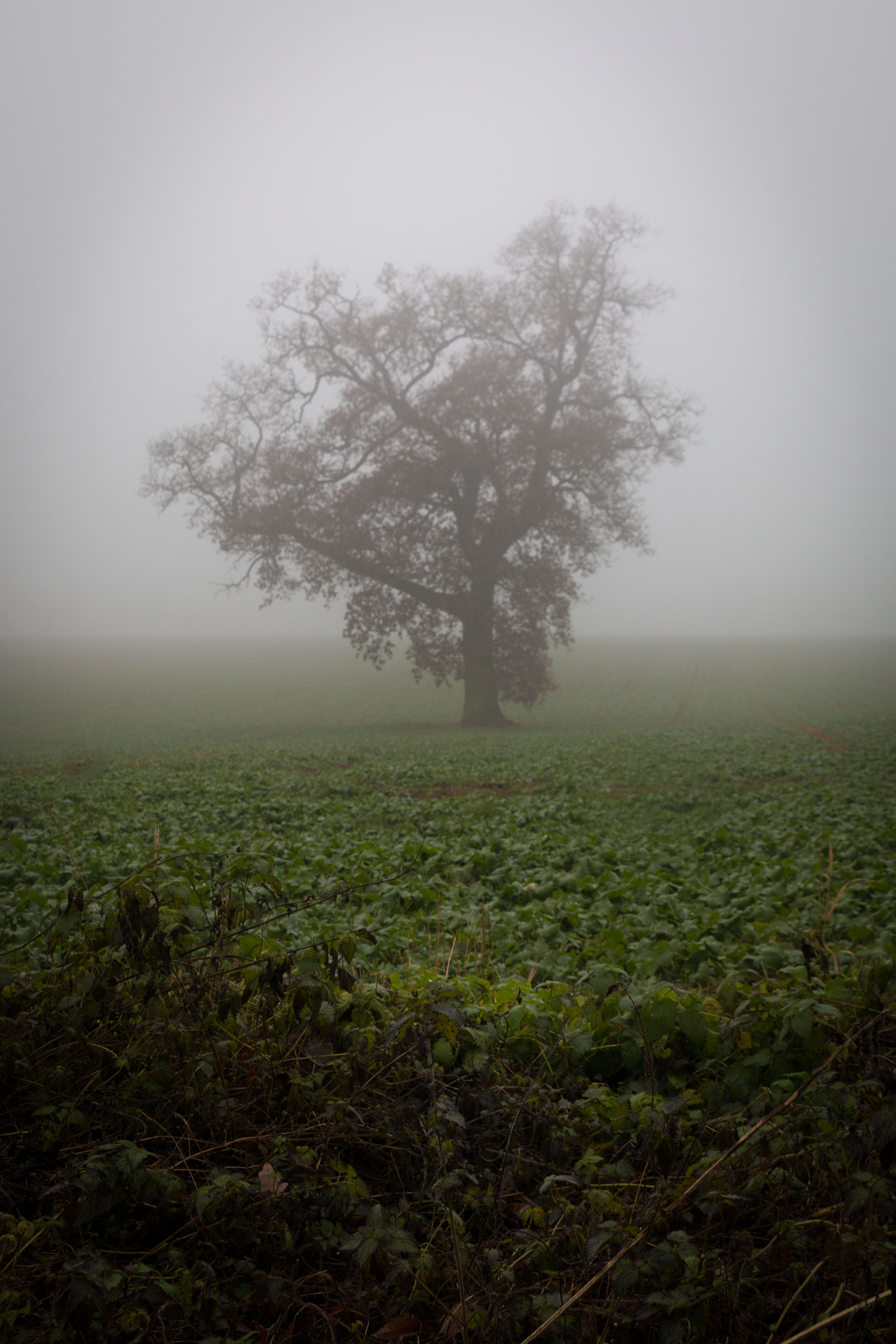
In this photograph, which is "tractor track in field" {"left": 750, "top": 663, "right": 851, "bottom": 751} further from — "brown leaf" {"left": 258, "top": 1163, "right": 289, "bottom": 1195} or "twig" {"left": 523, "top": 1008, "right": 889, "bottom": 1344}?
"brown leaf" {"left": 258, "top": 1163, "right": 289, "bottom": 1195}

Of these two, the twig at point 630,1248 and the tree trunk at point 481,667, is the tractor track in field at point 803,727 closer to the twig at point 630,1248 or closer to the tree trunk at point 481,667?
the tree trunk at point 481,667

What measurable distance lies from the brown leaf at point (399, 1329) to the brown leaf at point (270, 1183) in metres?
0.60

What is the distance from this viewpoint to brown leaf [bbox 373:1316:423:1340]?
96.0 inches

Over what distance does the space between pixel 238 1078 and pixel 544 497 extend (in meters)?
29.9

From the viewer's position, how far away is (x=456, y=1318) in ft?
7.98

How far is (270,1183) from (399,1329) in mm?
704

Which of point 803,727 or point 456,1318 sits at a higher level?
point 456,1318

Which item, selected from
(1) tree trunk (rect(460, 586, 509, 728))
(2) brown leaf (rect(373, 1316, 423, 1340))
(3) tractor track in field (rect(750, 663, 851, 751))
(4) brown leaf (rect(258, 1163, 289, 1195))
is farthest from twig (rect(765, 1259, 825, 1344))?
(1) tree trunk (rect(460, 586, 509, 728))

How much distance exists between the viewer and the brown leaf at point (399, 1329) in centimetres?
244

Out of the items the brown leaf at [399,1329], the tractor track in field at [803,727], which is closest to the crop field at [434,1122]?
the brown leaf at [399,1329]

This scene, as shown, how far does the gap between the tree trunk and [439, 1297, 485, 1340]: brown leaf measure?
2946cm

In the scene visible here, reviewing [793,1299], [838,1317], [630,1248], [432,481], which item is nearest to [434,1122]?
[630,1248]

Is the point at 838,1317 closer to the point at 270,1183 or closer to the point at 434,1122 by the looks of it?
the point at 434,1122

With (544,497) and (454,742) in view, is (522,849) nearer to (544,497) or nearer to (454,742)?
(454,742)
